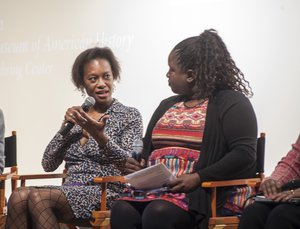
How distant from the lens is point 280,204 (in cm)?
215

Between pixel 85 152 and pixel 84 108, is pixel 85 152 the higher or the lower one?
the lower one

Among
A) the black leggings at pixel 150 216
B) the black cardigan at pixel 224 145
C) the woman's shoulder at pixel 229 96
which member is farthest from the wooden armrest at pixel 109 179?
the woman's shoulder at pixel 229 96

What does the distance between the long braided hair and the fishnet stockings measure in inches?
31.5

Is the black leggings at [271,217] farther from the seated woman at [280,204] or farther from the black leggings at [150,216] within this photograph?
the black leggings at [150,216]

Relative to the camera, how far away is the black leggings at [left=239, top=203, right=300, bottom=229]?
82.2 inches

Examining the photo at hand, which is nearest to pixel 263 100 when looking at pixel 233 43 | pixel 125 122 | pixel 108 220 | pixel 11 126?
pixel 233 43

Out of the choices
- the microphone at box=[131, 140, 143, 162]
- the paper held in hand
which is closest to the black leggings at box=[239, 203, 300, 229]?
the paper held in hand

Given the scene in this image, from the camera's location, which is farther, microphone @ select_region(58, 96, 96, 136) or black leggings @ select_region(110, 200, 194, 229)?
microphone @ select_region(58, 96, 96, 136)

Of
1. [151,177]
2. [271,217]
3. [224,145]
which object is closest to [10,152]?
[151,177]

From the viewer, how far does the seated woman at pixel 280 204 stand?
2096mm

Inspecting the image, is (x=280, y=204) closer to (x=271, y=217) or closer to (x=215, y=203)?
(x=271, y=217)

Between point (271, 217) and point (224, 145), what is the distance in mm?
486

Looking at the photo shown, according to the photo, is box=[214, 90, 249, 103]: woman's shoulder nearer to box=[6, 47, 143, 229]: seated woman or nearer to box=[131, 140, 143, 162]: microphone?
box=[131, 140, 143, 162]: microphone

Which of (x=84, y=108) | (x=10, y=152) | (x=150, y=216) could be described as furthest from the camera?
(x=10, y=152)
